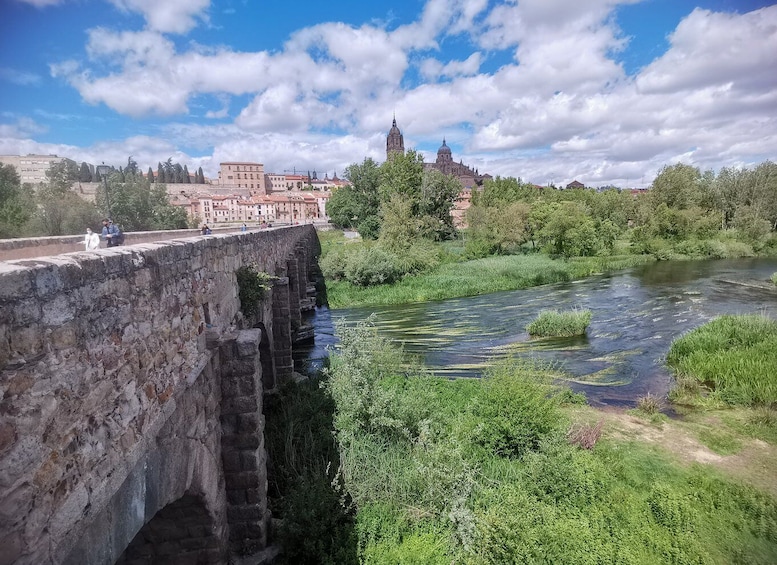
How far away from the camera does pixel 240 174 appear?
13475cm

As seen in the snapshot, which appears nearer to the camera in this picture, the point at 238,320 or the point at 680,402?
the point at 238,320

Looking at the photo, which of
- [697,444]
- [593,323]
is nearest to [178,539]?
[697,444]

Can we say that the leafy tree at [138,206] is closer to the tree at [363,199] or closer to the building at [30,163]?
the tree at [363,199]

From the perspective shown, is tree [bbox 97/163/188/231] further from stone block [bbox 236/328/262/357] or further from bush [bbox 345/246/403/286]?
stone block [bbox 236/328/262/357]

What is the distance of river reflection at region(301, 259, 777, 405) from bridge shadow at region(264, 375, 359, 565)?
622 centimetres

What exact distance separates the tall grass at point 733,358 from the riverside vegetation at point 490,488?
165cm

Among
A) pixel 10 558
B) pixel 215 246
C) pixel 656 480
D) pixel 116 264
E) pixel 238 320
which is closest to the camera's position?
pixel 10 558

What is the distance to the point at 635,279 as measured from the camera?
98.9 feet

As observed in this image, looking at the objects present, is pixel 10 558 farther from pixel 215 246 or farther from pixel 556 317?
pixel 556 317

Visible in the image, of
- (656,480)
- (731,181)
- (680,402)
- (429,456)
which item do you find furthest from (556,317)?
(731,181)

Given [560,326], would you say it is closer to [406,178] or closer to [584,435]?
[584,435]

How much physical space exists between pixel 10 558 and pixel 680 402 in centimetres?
1403

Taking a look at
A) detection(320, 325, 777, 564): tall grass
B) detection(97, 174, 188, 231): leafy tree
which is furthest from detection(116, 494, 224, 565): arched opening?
detection(97, 174, 188, 231): leafy tree

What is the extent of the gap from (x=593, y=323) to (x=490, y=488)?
14605 millimetres
